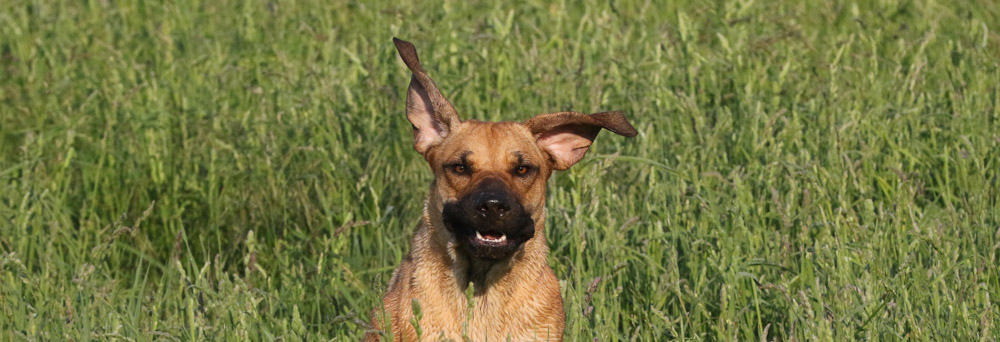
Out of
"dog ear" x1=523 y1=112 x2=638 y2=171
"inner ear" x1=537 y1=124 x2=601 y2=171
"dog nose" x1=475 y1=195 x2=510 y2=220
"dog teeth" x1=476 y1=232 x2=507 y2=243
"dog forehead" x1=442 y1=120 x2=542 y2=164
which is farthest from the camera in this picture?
"inner ear" x1=537 y1=124 x2=601 y2=171

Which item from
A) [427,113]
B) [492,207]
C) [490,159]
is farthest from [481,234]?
[427,113]

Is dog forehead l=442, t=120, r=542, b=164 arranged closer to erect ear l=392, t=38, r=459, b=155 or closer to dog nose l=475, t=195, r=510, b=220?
erect ear l=392, t=38, r=459, b=155

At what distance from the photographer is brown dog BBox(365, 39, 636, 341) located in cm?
464

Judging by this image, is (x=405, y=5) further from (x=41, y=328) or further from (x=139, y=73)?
Answer: (x=41, y=328)

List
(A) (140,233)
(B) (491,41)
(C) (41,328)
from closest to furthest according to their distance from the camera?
(C) (41,328)
(A) (140,233)
(B) (491,41)

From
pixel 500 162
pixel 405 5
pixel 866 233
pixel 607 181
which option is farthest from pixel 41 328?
pixel 405 5

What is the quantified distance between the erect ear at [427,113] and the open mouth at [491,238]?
26.4 inches

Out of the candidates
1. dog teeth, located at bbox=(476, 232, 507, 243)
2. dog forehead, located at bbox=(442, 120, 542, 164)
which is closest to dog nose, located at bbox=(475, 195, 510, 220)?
dog teeth, located at bbox=(476, 232, 507, 243)

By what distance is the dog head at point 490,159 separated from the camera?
459 centimetres

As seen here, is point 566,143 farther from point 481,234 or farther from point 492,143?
point 481,234

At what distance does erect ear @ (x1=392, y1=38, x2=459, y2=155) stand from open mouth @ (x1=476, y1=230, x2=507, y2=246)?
0.67 meters

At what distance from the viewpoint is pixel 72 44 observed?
8609 millimetres

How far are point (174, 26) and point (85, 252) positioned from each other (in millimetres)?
3417

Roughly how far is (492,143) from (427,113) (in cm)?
37
